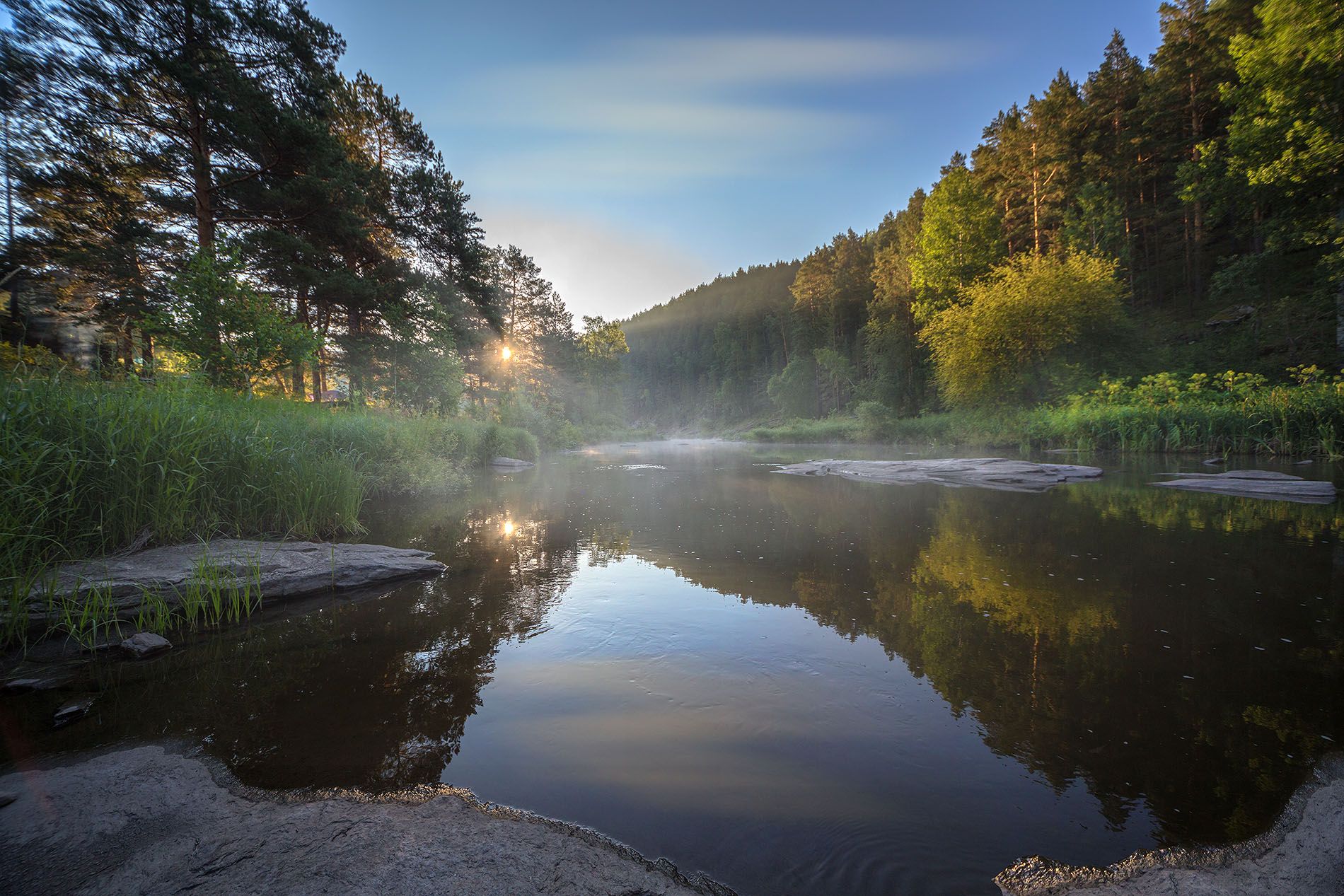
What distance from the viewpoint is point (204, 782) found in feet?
6.63

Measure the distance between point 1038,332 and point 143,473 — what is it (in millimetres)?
29143

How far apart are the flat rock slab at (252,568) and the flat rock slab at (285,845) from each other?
2215 millimetres

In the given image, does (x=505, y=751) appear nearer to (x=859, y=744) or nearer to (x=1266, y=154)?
(x=859, y=744)

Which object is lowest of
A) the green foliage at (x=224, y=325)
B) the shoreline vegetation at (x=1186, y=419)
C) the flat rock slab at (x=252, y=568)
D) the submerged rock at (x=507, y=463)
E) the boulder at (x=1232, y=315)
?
the flat rock slab at (x=252, y=568)

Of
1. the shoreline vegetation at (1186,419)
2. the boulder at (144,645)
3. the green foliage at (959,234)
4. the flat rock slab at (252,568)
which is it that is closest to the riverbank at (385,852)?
the boulder at (144,645)

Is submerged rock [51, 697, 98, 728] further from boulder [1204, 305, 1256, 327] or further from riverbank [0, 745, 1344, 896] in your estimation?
boulder [1204, 305, 1256, 327]

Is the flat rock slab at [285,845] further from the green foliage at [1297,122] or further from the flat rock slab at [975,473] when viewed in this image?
the green foliage at [1297,122]

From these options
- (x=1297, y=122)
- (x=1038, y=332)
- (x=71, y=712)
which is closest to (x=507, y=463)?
(x=71, y=712)

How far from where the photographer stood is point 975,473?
44.6ft

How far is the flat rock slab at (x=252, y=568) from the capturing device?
12.1 ft

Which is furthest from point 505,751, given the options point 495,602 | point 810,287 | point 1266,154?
point 810,287

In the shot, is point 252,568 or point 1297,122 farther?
point 1297,122

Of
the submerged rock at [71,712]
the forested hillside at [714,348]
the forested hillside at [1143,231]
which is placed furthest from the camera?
the forested hillside at [714,348]

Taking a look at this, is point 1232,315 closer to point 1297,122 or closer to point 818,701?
point 1297,122
